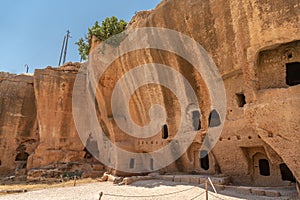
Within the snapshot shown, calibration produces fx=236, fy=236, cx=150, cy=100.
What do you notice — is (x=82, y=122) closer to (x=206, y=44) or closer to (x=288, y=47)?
(x=206, y=44)

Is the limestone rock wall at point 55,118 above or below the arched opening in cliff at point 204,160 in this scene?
above

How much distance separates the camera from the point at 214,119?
11641 millimetres

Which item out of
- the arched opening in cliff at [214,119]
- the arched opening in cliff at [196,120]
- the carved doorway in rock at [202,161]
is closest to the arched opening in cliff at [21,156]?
the carved doorway in rock at [202,161]

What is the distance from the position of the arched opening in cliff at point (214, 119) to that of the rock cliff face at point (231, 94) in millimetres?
237

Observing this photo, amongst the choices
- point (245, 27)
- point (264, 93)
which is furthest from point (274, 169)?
point (245, 27)

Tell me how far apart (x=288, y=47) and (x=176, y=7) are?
17.2 feet

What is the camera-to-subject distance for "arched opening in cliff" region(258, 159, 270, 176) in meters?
9.99

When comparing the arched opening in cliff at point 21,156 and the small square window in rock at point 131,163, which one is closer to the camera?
the small square window in rock at point 131,163

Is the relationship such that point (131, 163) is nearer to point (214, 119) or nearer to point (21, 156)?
point (214, 119)

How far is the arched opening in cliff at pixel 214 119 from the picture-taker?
37.7 ft

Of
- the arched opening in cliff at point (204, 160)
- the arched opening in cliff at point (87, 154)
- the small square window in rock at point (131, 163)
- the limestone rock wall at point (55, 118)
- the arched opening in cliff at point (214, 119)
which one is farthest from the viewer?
the arched opening in cliff at point (87, 154)

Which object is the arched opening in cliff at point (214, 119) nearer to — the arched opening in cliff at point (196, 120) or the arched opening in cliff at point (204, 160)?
the arched opening in cliff at point (196, 120)

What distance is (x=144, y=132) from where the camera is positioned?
15.2 meters

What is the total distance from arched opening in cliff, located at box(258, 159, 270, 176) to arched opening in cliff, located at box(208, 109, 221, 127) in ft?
8.07
